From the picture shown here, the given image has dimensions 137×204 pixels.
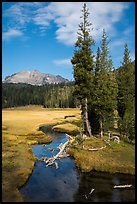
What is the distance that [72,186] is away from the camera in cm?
2772

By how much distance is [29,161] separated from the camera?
120 feet

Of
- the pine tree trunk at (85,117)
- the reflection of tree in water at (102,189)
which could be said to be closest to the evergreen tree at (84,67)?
the pine tree trunk at (85,117)

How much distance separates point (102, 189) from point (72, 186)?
132 inches

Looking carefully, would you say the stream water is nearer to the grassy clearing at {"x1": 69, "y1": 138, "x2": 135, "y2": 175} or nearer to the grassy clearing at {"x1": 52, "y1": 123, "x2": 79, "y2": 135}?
the grassy clearing at {"x1": 69, "y1": 138, "x2": 135, "y2": 175}

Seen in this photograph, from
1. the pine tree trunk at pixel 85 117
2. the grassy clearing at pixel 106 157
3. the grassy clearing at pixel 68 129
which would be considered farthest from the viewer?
the grassy clearing at pixel 68 129

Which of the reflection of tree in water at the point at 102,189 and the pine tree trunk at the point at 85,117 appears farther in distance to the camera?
the pine tree trunk at the point at 85,117

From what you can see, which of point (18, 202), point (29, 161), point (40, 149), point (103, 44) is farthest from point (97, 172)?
point (103, 44)

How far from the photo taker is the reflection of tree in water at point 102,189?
24.3 metres

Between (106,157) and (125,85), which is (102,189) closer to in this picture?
(106,157)

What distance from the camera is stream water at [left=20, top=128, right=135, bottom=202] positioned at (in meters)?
24.3

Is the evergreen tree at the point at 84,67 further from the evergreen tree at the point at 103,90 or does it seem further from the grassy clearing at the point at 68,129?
the grassy clearing at the point at 68,129

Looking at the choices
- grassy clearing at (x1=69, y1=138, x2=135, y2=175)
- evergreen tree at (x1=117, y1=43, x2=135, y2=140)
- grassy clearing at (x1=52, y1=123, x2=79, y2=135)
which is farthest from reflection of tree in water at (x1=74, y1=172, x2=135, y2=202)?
grassy clearing at (x1=52, y1=123, x2=79, y2=135)

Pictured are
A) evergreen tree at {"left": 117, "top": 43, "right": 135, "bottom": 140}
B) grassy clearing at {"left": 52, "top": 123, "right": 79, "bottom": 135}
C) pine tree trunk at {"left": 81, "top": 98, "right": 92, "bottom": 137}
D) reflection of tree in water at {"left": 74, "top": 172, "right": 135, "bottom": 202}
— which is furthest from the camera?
grassy clearing at {"left": 52, "top": 123, "right": 79, "bottom": 135}

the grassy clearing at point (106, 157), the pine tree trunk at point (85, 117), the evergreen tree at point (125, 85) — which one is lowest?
the grassy clearing at point (106, 157)
